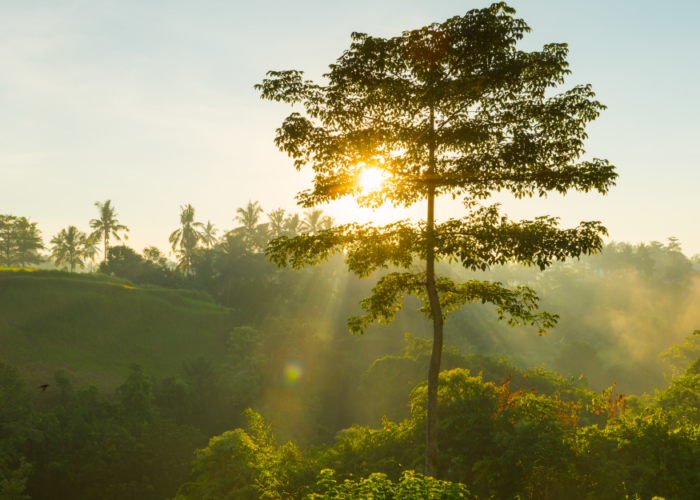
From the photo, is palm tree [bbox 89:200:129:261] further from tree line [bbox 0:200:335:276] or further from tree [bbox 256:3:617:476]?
tree [bbox 256:3:617:476]

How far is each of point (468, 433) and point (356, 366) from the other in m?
25.5

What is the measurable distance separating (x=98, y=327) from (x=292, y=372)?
16.9 metres

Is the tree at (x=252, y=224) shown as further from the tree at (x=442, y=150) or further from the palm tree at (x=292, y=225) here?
the tree at (x=442, y=150)

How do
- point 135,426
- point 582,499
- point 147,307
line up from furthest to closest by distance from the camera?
point 147,307 → point 135,426 → point 582,499

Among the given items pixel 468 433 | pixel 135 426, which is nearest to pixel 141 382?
pixel 135 426

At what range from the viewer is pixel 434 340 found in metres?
8.29

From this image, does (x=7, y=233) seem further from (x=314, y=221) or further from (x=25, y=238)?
(x=314, y=221)

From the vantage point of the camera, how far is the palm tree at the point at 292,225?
59.4m

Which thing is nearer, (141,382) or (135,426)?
(135,426)

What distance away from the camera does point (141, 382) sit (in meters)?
24.2

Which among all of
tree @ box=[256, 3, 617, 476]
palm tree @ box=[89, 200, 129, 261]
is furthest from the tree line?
tree @ box=[256, 3, 617, 476]

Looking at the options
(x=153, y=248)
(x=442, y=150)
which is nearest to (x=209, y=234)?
(x=153, y=248)

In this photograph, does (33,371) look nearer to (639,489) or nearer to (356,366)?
(356,366)

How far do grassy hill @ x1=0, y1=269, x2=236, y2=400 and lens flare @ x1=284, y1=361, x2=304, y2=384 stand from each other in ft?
23.8
